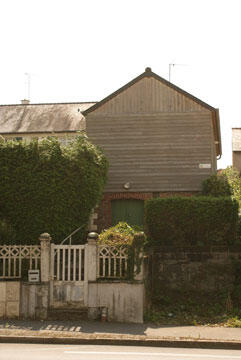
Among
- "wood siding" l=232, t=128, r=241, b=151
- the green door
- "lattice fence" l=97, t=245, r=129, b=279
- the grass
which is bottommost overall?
the grass

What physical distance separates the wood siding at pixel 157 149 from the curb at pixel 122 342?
10.2 metres

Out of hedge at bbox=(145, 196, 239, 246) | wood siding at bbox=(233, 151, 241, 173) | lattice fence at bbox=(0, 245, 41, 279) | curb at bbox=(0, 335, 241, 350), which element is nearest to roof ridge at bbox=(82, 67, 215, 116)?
hedge at bbox=(145, 196, 239, 246)

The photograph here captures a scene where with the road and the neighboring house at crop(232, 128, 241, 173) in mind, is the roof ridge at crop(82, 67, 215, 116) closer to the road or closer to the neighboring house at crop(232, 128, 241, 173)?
the road

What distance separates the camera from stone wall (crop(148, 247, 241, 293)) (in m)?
14.6

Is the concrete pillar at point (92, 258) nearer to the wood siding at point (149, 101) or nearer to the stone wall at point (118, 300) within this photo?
the stone wall at point (118, 300)

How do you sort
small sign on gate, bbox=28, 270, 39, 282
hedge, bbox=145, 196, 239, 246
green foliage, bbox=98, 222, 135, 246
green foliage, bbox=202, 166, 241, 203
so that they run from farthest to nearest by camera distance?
green foliage, bbox=202, 166, 241, 203 < hedge, bbox=145, 196, 239, 246 < green foliage, bbox=98, 222, 135, 246 < small sign on gate, bbox=28, 270, 39, 282

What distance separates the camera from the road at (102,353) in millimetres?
7957

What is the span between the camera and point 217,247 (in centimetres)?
1490

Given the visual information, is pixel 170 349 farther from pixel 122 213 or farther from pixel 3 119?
pixel 3 119

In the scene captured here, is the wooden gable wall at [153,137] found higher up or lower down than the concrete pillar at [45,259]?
higher up

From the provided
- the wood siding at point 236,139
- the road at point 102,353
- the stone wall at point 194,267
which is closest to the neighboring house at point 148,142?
the stone wall at point 194,267

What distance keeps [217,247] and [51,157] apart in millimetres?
5963

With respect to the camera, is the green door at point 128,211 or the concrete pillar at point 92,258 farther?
the green door at point 128,211

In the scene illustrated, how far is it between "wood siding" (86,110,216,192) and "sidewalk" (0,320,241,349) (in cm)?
887
